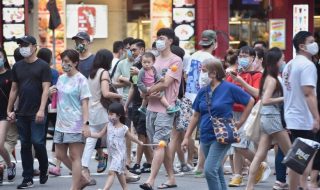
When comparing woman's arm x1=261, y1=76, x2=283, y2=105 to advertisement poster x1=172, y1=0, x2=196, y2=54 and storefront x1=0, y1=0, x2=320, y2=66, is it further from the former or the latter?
advertisement poster x1=172, y1=0, x2=196, y2=54

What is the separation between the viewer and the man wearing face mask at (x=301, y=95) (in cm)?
964

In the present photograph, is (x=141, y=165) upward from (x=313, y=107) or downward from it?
downward

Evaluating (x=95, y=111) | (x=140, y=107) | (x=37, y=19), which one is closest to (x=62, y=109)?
(x=95, y=111)

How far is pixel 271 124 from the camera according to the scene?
34.7 ft

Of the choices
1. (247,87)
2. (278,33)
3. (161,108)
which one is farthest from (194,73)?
(278,33)

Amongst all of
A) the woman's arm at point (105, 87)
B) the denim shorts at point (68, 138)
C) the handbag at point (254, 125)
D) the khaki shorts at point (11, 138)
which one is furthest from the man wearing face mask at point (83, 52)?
the handbag at point (254, 125)

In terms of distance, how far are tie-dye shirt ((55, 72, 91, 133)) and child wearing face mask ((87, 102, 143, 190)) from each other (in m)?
0.28

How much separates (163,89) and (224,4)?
40.8 feet

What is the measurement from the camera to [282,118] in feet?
35.0

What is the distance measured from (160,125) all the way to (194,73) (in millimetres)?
1645

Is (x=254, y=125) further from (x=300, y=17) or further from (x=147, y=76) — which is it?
(x=300, y=17)

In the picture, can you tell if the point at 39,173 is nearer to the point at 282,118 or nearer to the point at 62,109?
the point at 62,109

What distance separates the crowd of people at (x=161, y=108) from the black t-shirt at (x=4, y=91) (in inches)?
0.6

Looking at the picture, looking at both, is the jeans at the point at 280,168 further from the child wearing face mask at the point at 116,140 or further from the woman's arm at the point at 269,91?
the child wearing face mask at the point at 116,140
